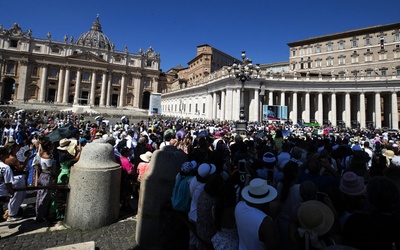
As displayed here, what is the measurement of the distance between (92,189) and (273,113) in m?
29.6

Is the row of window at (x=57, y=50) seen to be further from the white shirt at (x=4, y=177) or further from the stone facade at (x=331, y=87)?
Answer: the white shirt at (x=4, y=177)

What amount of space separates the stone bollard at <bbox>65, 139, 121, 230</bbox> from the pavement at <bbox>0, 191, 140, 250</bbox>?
0.19 metres

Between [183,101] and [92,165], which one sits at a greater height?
[183,101]

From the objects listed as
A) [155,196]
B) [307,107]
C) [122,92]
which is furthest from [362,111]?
[122,92]

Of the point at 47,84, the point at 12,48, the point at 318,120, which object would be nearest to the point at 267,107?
the point at 318,120

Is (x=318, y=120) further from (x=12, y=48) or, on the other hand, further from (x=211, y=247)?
(x=12, y=48)

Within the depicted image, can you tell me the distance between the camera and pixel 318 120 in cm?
4141

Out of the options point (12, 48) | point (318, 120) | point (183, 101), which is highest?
point (12, 48)

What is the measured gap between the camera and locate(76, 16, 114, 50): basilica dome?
8107 cm

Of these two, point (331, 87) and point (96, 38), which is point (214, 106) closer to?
point (331, 87)

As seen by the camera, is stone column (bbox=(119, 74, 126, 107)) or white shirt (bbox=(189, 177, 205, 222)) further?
stone column (bbox=(119, 74, 126, 107))

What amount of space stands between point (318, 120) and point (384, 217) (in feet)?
146

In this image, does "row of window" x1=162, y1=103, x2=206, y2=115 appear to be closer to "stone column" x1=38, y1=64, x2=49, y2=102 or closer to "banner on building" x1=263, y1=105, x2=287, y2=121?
"banner on building" x1=263, y1=105, x2=287, y2=121

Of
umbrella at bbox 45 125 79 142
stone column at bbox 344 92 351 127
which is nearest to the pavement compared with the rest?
umbrella at bbox 45 125 79 142
